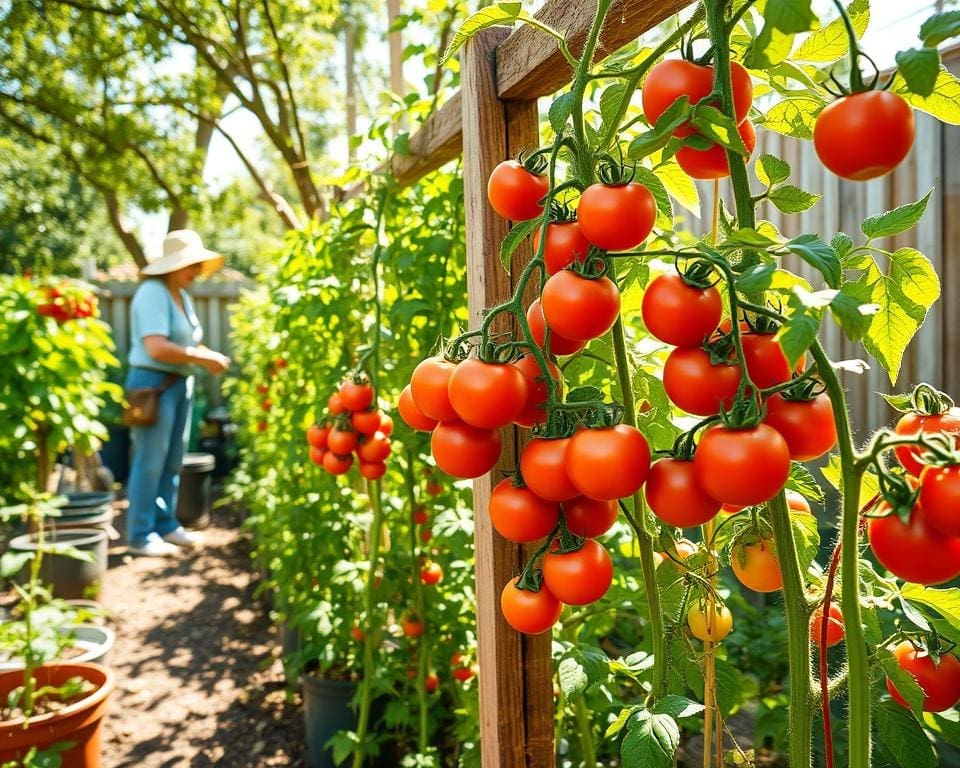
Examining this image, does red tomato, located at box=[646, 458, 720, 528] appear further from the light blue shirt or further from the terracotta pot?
the light blue shirt

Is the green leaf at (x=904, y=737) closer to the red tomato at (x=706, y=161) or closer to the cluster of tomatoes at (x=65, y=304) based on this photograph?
the red tomato at (x=706, y=161)

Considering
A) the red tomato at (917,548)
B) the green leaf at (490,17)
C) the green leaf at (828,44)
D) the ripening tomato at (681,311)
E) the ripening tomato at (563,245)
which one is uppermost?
the green leaf at (490,17)

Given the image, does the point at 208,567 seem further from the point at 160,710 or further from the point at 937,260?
the point at 937,260

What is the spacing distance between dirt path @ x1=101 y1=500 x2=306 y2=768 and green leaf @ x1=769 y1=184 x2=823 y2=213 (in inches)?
100

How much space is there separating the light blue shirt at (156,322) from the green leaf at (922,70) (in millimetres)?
4282

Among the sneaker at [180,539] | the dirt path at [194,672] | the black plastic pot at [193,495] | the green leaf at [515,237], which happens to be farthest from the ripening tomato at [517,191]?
the black plastic pot at [193,495]

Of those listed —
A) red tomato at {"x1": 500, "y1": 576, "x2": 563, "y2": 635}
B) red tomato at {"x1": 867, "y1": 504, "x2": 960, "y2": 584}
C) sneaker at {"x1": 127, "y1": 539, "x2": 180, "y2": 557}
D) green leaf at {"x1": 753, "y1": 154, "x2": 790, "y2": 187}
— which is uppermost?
green leaf at {"x1": 753, "y1": 154, "x2": 790, "y2": 187}

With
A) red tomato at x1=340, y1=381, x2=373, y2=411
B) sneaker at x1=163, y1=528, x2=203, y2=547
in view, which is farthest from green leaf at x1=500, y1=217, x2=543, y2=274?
sneaker at x1=163, y1=528, x2=203, y2=547

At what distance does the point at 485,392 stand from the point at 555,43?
55cm

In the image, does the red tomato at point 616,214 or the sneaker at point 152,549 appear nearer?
the red tomato at point 616,214

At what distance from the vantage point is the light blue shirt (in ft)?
14.2

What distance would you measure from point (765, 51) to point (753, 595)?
3046mm

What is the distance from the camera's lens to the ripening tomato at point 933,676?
29.8 inches

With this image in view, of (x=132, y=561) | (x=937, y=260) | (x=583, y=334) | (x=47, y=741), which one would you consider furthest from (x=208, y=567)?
(x=583, y=334)
